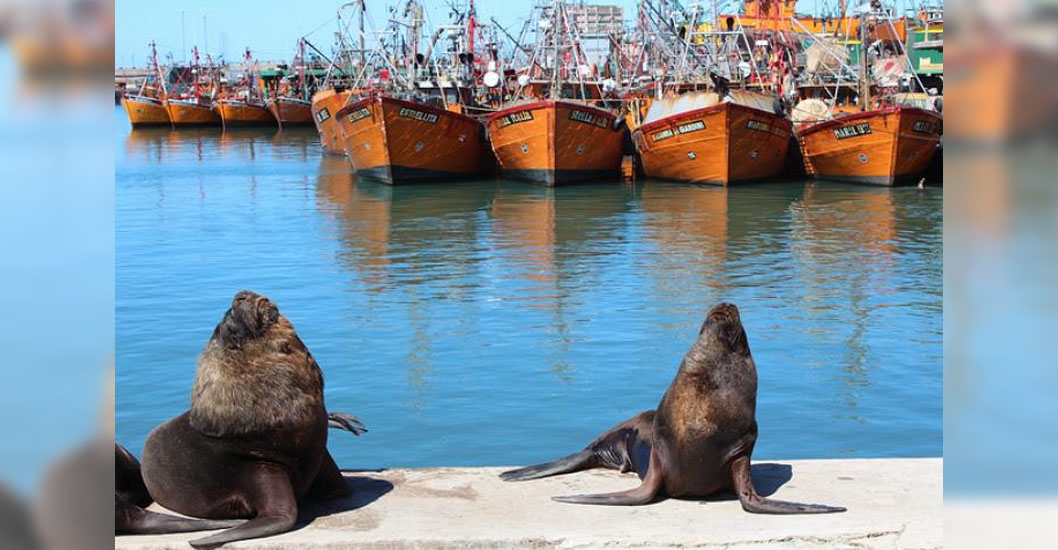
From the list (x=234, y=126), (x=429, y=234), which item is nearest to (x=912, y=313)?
(x=429, y=234)

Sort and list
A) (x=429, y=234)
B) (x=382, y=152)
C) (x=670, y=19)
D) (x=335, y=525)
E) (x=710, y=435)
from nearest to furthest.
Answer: (x=335, y=525)
(x=710, y=435)
(x=429, y=234)
(x=382, y=152)
(x=670, y=19)

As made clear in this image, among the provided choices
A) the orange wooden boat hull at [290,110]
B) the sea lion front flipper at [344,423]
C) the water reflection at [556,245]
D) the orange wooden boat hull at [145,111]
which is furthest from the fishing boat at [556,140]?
the orange wooden boat hull at [145,111]

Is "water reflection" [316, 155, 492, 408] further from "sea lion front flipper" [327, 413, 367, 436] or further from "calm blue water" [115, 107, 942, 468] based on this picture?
"sea lion front flipper" [327, 413, 367, 436]

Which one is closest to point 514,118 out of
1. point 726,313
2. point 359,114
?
point 359,114

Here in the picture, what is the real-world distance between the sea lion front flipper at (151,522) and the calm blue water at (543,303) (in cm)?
350

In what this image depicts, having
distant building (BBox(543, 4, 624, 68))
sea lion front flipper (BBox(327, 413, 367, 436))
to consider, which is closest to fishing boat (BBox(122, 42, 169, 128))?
distant building (BBox(543, 4, 624, 68))

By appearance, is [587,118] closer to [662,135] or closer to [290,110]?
[662,135]

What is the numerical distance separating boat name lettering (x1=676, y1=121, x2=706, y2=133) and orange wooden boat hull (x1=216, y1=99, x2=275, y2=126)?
4553 centimetres

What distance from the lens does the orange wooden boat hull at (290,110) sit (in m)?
69.6

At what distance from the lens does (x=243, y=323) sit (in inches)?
212

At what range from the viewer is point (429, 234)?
22906 millimetres

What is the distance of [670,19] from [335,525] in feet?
137

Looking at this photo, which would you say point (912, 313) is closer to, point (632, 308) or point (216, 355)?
point (632, 308)

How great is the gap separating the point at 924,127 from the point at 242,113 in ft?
162
